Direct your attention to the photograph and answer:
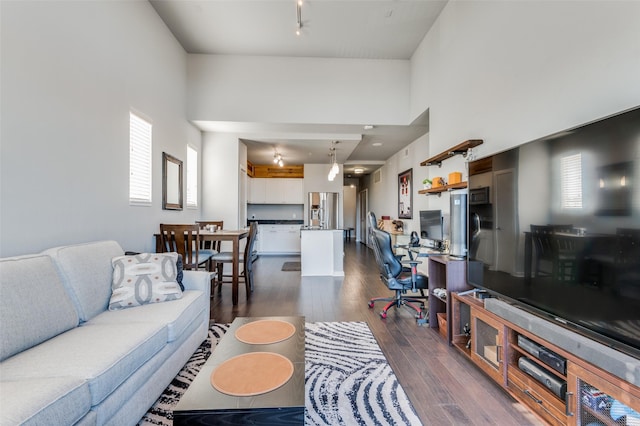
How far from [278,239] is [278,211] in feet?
3.25

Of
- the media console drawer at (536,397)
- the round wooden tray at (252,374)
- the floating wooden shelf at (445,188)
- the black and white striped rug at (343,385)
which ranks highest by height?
the floating wooden shelf at (445,188)

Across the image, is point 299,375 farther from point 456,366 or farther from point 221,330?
point 221,330

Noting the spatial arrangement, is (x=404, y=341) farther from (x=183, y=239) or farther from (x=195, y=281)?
(x=183, y=239)

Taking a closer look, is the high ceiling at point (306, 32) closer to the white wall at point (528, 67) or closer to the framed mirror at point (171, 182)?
the white wall at point (528, 67)

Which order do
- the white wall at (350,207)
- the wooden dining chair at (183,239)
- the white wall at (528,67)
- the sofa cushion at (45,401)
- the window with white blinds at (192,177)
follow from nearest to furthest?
1. the sofa cushion at (45,401)
2. the white wall at (528,67)
3. the wooden dining chair at (183,239)
4. the window with white blinds at (192,177)
5. the white wall at (350,207)

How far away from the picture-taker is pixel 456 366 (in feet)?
6.91

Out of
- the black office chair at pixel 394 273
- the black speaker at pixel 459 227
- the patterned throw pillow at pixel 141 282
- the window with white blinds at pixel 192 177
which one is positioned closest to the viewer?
the patterned throw pillow at pixel 141 282

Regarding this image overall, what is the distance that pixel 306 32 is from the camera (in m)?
3.93

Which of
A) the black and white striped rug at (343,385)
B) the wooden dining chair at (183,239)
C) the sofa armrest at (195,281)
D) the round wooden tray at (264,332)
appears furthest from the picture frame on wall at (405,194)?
the round wooden tray at (264,332)

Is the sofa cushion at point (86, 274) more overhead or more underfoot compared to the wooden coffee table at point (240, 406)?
more overhead

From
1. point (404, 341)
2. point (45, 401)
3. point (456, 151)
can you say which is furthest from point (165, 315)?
point (456, 151)

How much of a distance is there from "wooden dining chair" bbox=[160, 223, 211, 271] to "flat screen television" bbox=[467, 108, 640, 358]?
293cm

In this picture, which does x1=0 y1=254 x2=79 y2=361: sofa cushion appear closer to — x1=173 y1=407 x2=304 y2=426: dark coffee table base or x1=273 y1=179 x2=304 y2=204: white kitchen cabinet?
x1=173 y1=407 x2=304 y2=426: dark coffee table base

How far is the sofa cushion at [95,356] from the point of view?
1202mm
